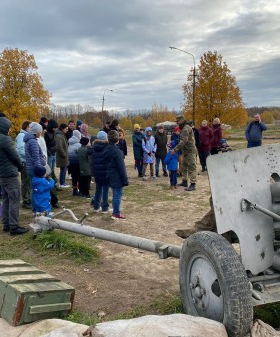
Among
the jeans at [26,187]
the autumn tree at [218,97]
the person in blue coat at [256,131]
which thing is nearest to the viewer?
the jeans at [26,187]

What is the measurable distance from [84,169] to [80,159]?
0.80ft

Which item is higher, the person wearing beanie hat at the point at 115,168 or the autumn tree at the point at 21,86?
the autumn tree at the point at 21,86

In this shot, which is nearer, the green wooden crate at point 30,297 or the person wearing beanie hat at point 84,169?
the green wooden crate at point 30,297

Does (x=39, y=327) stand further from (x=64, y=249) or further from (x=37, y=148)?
(x=37, y=148)

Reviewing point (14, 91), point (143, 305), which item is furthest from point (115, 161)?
point (14, 91)

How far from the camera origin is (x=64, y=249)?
18.3ft

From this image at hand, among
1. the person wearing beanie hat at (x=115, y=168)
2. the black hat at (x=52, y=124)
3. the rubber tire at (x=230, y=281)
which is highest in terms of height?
the black hat at (x=52, y=124)

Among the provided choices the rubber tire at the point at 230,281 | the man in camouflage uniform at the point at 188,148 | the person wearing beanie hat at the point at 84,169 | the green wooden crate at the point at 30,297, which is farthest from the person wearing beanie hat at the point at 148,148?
the rubber tire at the point at 230,281

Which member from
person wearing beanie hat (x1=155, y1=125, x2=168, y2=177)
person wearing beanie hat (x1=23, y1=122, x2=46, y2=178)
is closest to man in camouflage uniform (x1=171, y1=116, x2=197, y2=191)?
person wearing beanie hat (x1=155, y1=125, x2=168, y2=177)

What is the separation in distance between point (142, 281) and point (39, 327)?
1645 mm

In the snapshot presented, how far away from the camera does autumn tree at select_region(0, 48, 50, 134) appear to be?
3494 centimetres

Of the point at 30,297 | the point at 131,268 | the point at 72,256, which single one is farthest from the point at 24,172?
the point at 30,297

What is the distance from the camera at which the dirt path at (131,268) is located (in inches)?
164

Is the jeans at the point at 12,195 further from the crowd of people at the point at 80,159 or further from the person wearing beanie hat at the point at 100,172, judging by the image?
the person wearing beanie hat at the point at 100,172
